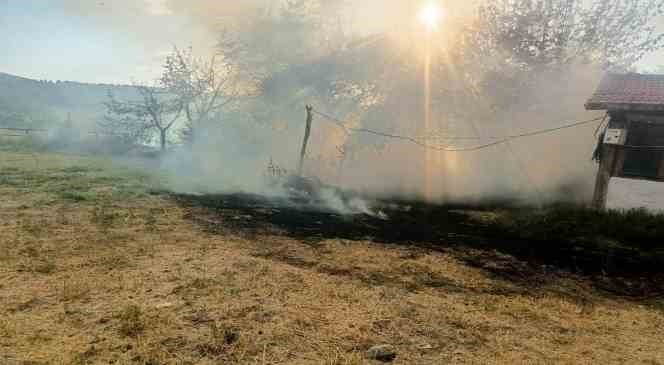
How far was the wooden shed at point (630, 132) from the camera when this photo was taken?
1113cm

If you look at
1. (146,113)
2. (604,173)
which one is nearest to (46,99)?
(146,113)

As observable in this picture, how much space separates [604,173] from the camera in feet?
39.4

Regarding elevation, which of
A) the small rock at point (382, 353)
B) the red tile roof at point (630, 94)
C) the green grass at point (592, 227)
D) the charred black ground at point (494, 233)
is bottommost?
the small rock at point (382, 353)

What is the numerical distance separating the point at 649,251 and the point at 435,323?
898 centimetres

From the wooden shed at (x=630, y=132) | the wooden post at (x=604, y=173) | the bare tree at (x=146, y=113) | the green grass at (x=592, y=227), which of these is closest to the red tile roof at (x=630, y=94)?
the wooden shed at (x=630, y=132)

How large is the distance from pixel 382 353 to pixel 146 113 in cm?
3746

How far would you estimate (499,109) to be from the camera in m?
21.1

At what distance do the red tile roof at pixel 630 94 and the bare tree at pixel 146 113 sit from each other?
110 feet

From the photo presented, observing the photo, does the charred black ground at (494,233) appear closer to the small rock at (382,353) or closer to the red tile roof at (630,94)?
the red tile roof at (630,94)

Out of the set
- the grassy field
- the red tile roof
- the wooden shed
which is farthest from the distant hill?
the wooden shed

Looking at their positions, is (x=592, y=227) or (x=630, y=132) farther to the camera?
(x=630, y=132)

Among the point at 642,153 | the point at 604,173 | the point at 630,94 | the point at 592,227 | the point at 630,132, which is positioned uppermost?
the point at 630,94

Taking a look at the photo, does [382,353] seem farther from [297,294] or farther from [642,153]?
[642,153]

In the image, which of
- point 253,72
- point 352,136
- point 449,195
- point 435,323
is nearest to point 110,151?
point 253,72
